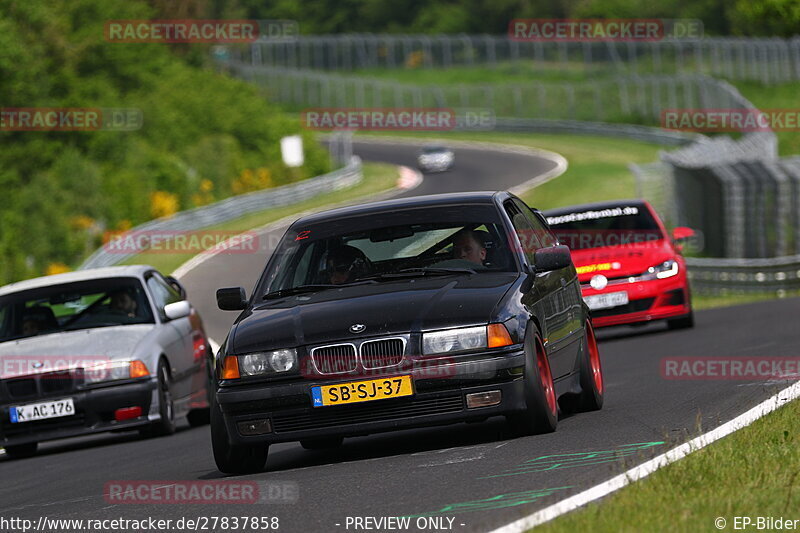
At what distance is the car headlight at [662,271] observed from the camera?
62.1 ft

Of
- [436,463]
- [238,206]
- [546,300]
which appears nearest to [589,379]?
[546,300]

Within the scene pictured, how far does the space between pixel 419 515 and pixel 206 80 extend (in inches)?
3599

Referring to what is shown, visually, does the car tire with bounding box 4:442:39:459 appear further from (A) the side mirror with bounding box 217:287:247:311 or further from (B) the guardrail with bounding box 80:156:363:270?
(B) the guardrail with bounding box 80:156:363:270

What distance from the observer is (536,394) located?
8805 millimetres

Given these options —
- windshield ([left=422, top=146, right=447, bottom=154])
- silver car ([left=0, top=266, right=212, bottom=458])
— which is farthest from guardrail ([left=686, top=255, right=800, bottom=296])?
windshield ([left=422, top=146, right=447, bottom=154])

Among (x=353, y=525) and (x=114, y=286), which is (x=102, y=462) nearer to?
Answer: (x=114, y=286)

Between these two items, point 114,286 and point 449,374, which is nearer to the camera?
point 449,374

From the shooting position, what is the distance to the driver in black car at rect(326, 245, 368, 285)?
9.70 m

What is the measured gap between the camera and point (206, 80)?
96.5 m

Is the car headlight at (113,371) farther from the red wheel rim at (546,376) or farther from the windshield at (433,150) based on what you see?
the windshield at (433,150)

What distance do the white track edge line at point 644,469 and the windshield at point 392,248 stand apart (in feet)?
5.55

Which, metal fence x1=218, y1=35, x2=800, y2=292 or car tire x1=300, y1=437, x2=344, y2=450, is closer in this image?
car tire x1=300, y1=437, x2=344, y2=450

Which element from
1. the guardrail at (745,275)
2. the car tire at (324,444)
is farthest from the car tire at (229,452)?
the guardrail at (745,275)

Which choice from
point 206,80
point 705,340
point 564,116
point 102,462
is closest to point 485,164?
point 564,116
